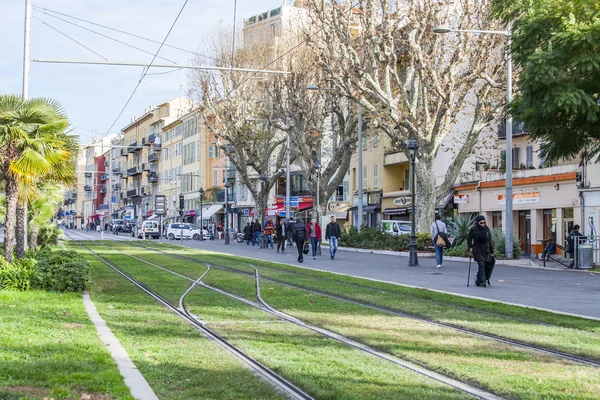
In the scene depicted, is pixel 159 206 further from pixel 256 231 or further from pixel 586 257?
pixel 586 257

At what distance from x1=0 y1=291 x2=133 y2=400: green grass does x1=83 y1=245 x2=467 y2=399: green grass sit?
0.50m

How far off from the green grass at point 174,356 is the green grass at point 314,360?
18 cm

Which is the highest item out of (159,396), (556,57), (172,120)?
(172,120)

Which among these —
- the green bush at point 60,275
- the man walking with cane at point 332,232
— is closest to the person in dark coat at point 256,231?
the man walking with cane at point 332,232

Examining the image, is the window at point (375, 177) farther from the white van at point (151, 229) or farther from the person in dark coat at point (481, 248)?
the person in dark coat at point (481, 248)

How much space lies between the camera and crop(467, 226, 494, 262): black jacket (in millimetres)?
19938

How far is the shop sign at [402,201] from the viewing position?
58044 millimetres

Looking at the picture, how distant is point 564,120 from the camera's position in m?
16.8

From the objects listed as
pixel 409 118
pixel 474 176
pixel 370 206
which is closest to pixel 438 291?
pixel 409 118

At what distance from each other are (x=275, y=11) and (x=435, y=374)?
75881 millimetres

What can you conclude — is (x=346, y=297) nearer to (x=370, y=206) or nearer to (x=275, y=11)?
(x=370, y=206)

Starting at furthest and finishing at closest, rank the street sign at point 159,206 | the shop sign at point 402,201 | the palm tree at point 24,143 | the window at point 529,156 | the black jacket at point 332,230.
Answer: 1. the street sign at point 159,206
2. the shop sign at point 402,201
3. the window at point 529,156
4. the black jacket at point 332,230
5. the palm tree at point 24,143

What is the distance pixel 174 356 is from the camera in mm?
9289

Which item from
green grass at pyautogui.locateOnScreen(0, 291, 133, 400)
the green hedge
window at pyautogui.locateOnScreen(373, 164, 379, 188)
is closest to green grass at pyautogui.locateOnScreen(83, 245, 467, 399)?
green grass at pyautogui.locateOnScreen(0, 291, 133, 400)
